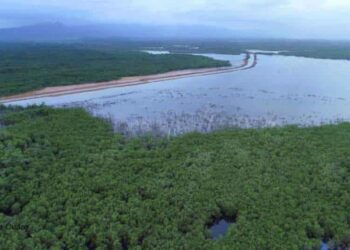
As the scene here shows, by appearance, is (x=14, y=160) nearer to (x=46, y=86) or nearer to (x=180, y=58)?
(x=46, y=86)

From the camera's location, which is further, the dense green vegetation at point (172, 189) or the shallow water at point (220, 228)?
the shallow water at point (220, 228)

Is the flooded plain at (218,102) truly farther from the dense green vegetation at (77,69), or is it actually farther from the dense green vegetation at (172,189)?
the dense green vegetation at (172,189)

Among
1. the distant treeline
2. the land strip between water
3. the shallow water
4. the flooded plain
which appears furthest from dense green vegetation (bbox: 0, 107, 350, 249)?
the distant treeline

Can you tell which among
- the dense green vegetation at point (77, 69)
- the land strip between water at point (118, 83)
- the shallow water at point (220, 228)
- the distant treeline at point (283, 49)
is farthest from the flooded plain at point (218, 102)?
the distant treeline at point (283, 49)

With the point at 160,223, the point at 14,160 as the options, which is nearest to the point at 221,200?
the point at 160,223

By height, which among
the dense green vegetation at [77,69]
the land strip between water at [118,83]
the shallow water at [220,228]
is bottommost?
the shallow water at [220,228]

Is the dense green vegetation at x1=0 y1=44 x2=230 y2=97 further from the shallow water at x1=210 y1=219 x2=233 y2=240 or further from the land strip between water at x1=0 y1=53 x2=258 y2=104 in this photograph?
the shallow water at x1=210 y1=219 x2=233 y2=240

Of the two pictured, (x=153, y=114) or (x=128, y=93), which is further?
(x=128, y=93)
